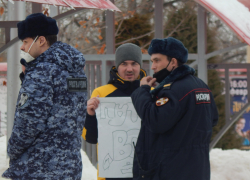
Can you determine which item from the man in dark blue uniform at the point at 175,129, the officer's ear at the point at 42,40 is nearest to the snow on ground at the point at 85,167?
the man in dark blue uniform at the point at 175,129

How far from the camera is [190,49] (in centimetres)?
1124

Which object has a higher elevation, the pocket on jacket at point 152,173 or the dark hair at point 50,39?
the dark hair at point 50,39

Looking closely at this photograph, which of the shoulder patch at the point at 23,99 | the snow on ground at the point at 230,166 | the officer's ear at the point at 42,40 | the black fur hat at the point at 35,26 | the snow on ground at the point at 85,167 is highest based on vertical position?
the black fur hat at the point at 35,26

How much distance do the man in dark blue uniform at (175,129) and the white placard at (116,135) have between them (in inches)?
22.3

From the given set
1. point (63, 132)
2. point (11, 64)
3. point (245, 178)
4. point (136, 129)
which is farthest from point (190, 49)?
point (63, 132)

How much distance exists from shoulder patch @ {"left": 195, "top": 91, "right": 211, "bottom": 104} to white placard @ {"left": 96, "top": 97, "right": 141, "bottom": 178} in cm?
77

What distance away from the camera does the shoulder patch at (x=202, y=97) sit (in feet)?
7.56

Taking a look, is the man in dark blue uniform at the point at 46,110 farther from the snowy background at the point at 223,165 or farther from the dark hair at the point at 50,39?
the snowy background at the point at 223,165

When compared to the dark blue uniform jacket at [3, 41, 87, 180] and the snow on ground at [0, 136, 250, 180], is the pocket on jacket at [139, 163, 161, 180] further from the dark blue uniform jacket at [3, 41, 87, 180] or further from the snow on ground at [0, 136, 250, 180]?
the snow on ground at [0, 136, 250, 180]

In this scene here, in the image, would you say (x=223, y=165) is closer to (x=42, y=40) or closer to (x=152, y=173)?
(x=152, y=173)

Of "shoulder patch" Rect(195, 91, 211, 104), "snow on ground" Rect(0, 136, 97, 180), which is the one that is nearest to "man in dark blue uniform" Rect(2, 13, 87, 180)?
"shoulder patch" Rect(195, 91, 211, 104)

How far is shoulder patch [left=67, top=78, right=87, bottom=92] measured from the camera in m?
2.25

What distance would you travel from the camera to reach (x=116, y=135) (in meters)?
3.02

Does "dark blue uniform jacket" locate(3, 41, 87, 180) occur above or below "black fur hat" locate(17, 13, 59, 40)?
below
